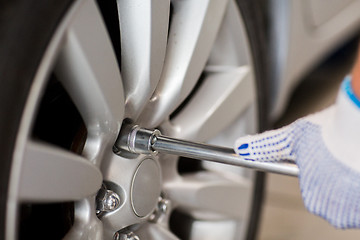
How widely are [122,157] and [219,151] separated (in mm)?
141

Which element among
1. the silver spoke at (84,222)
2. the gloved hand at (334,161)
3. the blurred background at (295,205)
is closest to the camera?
the gloved hand at (334,161)

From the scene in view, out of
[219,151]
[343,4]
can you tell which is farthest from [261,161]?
[343,4]

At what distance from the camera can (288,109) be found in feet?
5.48

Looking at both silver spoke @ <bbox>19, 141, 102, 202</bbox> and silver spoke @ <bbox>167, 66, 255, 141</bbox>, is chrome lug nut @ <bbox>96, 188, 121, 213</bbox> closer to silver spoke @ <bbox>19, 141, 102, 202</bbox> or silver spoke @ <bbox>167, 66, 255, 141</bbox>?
silver spoke @ <bbox>19, 141, 102, 202</bbox>

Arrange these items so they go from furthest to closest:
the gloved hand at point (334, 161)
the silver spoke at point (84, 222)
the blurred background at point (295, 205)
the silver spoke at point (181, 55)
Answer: the blurred background at point (295, 205)
the silver spoke at point (181, 55)
the silver spoke at point (84, 222)
the gloved hand at point (334, 161)

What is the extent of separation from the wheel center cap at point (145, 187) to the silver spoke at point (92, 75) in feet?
0.24

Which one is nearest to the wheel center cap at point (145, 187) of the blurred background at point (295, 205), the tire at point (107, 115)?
the tire at point (107, 115)

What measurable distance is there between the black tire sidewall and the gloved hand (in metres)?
0.28

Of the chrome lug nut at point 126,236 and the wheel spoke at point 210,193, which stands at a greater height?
the wheel spoke at point 210,193

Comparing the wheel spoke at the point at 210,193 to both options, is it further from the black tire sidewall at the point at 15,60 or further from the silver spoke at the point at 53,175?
the black tire sidewall at the point at 15,60

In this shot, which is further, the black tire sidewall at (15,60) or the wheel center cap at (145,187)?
the wheel center cap at (145,187)

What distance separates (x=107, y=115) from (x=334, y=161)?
0.91ft

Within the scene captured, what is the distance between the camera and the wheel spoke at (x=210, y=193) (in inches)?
33.2

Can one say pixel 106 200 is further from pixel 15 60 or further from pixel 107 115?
A: pixel 15 60
